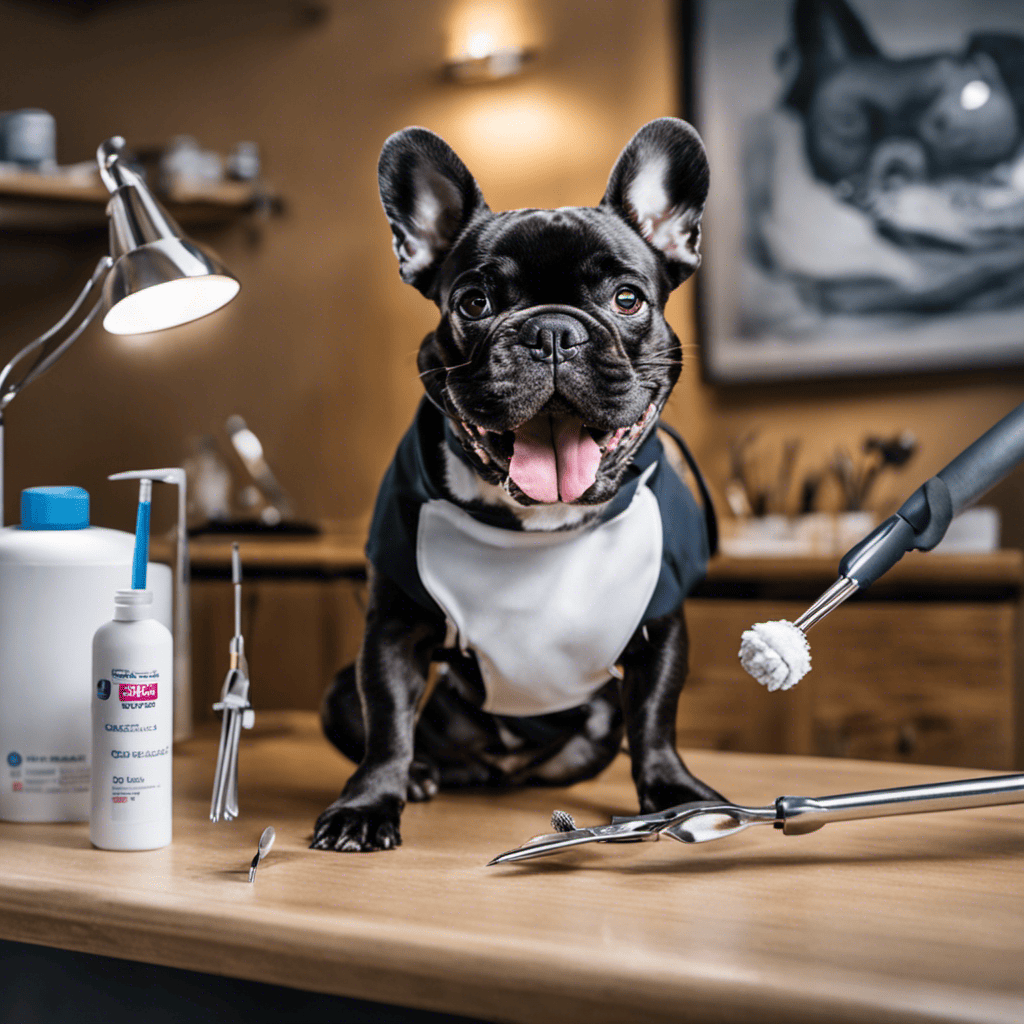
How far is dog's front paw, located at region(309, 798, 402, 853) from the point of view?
662mm

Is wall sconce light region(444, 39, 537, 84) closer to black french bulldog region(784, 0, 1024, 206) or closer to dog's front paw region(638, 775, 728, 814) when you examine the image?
black french bulldog region(784, 0, 1024, 206)

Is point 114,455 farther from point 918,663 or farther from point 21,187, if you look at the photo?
point 918,663

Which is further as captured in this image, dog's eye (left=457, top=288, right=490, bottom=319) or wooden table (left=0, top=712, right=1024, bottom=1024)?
dog's eye (left=457, top=288, right=490, bottom=319)

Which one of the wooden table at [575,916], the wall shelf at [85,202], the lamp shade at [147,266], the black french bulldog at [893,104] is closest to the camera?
the wooden table at [575,916]

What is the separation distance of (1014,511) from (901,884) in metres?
2.20

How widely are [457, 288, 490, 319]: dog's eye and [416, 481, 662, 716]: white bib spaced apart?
147 mm

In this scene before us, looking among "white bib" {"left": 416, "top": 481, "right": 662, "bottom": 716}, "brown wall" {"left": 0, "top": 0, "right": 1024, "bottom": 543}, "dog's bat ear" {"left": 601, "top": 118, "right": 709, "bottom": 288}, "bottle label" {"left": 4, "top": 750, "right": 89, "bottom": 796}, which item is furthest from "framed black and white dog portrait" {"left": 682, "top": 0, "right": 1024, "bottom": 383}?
"bottle label" {"left": 4, "top": 750, "right": 89, "bottom": 796}

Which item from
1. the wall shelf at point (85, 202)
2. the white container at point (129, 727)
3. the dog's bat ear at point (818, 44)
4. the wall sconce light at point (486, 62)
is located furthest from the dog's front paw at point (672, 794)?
the wall sconce light at point (486, 62)

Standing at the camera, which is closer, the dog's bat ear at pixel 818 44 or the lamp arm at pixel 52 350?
the lamp arm at pixel 52 350

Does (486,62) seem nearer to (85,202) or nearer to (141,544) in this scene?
(85,202)

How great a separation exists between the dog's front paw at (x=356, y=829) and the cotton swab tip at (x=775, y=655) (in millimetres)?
269

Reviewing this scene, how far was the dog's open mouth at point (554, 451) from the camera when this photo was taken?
0.72 meters

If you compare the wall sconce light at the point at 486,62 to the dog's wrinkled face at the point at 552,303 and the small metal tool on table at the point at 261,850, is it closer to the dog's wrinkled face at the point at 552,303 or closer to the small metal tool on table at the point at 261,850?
the dog's wrinkled face at the point at 552,303

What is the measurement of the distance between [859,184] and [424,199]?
2062mm
